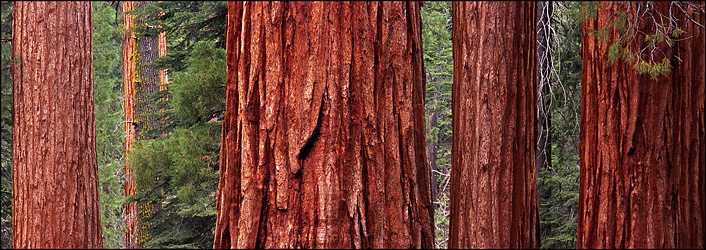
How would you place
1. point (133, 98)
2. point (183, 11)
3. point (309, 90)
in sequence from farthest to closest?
point (133, 98) → point (183, 11) → point (309, 90)

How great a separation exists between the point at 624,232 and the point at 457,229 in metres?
2.94

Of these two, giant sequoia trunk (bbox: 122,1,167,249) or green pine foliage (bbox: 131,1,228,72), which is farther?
giant sequoia trunk (bbox: 122,1,167,249)

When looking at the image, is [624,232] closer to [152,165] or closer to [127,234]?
[152,165]

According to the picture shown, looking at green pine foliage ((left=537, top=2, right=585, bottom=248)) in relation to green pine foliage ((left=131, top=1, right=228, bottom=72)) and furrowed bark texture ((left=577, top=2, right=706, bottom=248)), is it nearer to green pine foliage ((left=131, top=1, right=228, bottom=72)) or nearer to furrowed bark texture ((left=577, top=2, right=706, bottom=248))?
furrowed bark texture ((left=577, top=2, right=706, bottom=248))

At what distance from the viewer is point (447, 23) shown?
1769cm

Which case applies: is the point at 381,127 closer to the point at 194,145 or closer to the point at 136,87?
the point at 194,145

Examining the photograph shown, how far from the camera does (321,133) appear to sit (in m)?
2.77

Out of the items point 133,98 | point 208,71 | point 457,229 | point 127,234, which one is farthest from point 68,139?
point 127,234

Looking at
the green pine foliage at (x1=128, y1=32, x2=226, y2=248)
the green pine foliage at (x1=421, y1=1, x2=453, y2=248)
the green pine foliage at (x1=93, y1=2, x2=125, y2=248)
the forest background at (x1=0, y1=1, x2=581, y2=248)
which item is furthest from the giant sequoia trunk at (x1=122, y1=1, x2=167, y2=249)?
the green pine foliage at (x1=421, y1=1, x2=453, y2=248)

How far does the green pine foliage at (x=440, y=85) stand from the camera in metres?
15.2

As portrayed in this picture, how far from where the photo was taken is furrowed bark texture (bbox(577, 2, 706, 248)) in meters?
3.81

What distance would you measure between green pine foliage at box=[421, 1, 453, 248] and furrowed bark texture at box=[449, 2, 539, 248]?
21.0 feet

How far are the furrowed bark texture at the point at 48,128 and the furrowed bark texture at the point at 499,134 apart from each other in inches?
160

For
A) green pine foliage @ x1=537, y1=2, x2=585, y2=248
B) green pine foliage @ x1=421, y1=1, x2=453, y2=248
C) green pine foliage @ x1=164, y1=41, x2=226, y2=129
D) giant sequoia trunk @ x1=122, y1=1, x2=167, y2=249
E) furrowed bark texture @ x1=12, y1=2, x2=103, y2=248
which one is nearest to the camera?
furrowed bark texture @ x1=12, y1=2, x2=103, y2=248
